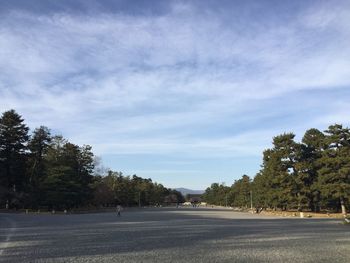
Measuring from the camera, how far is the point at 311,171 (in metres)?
54.9

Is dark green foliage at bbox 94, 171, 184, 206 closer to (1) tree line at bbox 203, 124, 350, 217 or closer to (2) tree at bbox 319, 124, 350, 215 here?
(1) tree line at bbox 203, 124, 350, 217

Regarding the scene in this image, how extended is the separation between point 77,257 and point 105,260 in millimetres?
1103

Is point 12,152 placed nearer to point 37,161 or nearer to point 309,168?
point 37,161

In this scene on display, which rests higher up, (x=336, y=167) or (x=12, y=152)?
(x=12, y=152)

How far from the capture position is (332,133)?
169 feet

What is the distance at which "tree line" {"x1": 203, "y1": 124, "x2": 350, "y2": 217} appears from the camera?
48406 mm

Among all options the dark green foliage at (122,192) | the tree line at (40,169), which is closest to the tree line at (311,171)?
the tree line at (40,169)

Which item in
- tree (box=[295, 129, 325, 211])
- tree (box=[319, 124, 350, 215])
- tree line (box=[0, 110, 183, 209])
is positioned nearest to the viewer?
tree (box=[319, 124, 350, 215])

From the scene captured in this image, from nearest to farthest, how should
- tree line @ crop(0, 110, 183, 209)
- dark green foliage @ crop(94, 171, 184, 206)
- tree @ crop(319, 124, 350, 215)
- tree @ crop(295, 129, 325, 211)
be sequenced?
tree @ crop(319, 124, 350, 215), tree @ crop(295, 129, 325, 211), tree line @ crop(0, 110, 183, 209), dark green foliage @ crop(94, 171, 184, 206)

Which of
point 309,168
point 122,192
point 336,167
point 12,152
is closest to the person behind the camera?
point 336,167

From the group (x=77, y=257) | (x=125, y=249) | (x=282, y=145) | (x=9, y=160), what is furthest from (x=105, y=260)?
(x=9, y=160)

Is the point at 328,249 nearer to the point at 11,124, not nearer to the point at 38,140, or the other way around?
the point at 11,124

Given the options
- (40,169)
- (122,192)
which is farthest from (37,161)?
(122,192)

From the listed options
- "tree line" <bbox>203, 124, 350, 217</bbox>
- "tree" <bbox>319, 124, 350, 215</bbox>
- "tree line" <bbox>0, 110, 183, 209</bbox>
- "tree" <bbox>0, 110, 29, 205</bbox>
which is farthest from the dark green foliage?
"tree" <bbox>319, 124, 350, 215</bbox>
